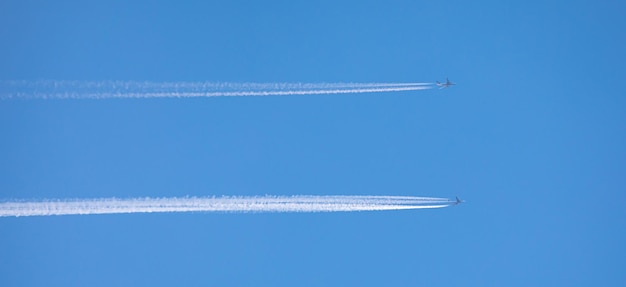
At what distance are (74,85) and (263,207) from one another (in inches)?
154

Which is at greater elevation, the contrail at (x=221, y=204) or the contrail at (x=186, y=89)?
the contrail at (x=186, y=89)

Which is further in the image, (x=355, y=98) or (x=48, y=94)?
(x=355, y=98)

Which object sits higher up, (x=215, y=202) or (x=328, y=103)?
(x=328, y=103)

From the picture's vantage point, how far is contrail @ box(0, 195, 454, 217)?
11.3 metres

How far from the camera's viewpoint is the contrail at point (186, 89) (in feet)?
37.4

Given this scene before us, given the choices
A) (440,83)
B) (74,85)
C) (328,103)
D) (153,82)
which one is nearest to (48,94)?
(74,85)

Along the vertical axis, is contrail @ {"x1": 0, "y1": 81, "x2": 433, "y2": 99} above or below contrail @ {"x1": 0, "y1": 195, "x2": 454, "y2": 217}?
above

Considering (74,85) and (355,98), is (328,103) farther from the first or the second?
(74,85)

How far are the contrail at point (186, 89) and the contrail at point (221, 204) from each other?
1824mm

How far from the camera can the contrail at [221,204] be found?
→ 445 inches

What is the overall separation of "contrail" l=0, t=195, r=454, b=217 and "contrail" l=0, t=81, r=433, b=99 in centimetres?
182

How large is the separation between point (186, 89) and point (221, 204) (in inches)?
84.1

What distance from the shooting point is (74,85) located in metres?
11.5

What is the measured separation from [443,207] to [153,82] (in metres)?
5.72
